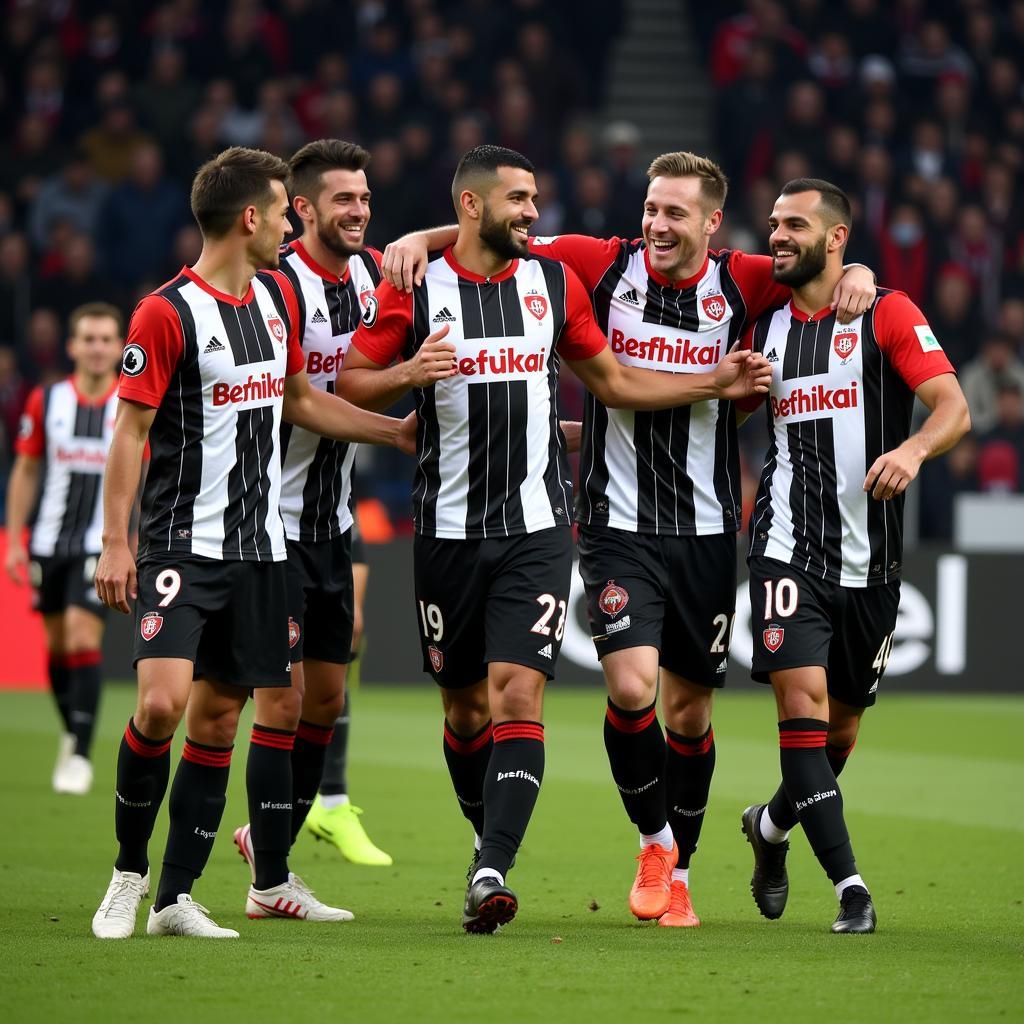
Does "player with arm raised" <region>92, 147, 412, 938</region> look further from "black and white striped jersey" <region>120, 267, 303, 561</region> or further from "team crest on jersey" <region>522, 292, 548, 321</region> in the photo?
"team crest on jersey" <region>522, 292, 548, 321</region>

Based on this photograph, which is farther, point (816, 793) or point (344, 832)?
point (344, 832)

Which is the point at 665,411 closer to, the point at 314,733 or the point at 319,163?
the point at 319,163

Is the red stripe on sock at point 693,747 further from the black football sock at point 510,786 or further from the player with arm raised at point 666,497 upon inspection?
the black football sock at point 510,786

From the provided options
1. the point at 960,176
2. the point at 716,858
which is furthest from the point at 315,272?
the point at 960,176

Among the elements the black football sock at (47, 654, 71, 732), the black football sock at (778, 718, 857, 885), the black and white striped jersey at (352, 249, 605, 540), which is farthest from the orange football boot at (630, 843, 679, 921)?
the black football sock at (47, 654, 71, 732)

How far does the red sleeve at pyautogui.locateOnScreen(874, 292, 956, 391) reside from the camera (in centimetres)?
603

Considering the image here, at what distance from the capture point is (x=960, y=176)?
1906 cm

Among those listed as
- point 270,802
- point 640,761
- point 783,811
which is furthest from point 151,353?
point 783,811

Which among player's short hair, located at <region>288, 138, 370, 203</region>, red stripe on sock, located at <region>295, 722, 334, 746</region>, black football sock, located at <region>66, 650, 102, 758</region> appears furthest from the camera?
black football sock, located at <region>66, 650, 102, 758</region>

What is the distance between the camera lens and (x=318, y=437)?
21.3 feet

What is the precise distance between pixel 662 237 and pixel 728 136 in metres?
12.9

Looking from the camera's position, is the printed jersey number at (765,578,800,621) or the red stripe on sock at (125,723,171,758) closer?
the red stripe on sock at (125,723,171,758)

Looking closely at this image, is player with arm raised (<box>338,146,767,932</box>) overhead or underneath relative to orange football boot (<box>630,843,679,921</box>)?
overhead

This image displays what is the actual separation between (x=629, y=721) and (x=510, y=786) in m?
0.58
